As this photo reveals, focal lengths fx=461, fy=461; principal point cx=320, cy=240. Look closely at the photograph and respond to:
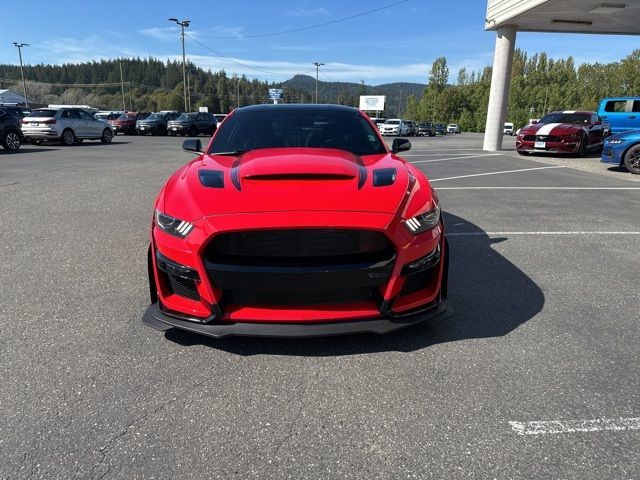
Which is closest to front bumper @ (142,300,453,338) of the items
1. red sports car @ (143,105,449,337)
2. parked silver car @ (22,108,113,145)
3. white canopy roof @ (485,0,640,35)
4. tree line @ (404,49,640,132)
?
red sports car @ (143,105,449,337)

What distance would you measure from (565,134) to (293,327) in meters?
16.1

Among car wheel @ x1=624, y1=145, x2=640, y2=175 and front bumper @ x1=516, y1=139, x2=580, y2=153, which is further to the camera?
front bumper @ x1=516, y1=139, x2=580, y2=153

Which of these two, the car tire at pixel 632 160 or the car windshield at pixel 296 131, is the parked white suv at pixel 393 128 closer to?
the car tire at pixel 632 160

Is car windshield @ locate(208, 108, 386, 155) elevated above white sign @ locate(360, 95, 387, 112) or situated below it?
below

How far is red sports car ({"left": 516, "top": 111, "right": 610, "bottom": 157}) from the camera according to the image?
15.6 metres

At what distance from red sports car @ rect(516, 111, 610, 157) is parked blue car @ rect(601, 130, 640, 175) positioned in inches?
165

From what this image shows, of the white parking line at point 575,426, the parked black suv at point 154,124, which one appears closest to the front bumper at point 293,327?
the white parking line at point 575,426

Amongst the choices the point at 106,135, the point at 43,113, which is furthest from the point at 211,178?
the point at 106,135

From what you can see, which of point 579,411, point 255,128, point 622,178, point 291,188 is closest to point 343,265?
point 291,188

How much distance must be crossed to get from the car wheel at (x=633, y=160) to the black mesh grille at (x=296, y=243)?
11.6 m

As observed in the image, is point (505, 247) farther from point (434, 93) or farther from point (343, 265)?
point (434, 93)

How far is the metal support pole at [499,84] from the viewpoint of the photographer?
1906 centimetres

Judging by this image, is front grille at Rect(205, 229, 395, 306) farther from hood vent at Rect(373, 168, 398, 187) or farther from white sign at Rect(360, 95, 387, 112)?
white sign at Rect(360, 95, 387, 112)

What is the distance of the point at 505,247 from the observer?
16.6 feet
